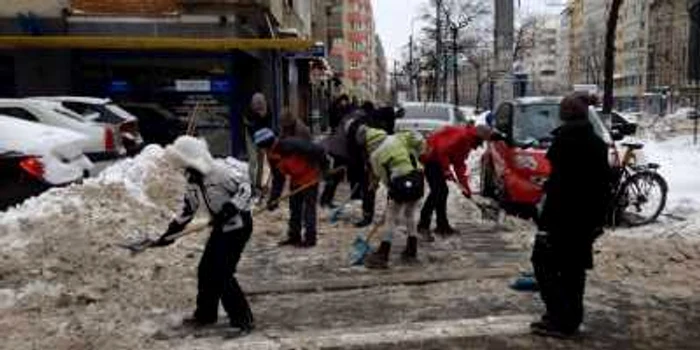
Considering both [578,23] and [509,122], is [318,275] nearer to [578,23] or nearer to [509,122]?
[509,122]

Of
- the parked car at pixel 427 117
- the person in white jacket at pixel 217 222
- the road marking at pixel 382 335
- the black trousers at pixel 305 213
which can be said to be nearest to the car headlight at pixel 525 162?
the black trousers at pixel 305 213

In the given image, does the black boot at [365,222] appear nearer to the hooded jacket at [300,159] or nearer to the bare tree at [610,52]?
the hooded jacket at [300,159]

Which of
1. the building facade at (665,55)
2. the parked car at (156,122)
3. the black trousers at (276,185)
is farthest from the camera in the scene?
the building facade at (665,55)

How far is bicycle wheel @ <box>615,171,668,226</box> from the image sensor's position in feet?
39.8

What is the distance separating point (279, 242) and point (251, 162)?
17.0 ft

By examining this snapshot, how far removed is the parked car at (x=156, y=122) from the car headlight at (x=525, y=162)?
11.6 metres

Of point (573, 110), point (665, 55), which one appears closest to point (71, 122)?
point (573, 110)

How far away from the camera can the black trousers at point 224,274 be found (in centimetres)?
698

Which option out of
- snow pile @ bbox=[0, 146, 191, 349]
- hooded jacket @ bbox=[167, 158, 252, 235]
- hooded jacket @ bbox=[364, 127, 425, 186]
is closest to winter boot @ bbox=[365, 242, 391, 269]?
hooded jacket @ bbox=[364, 127, 425, 186]

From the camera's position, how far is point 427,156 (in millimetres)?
11227

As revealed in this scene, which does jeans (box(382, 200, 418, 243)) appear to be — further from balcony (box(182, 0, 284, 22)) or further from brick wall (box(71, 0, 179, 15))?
brick wall (box(71, 0, 179, 15))

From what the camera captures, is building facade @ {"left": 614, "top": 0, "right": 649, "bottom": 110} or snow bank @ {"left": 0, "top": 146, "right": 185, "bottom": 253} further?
building facade @ {"left": 614, "top": 0, "right": 649, "bottom": 110}

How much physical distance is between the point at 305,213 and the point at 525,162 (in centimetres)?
360

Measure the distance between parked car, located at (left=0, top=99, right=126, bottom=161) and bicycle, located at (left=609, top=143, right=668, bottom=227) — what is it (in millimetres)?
7960
